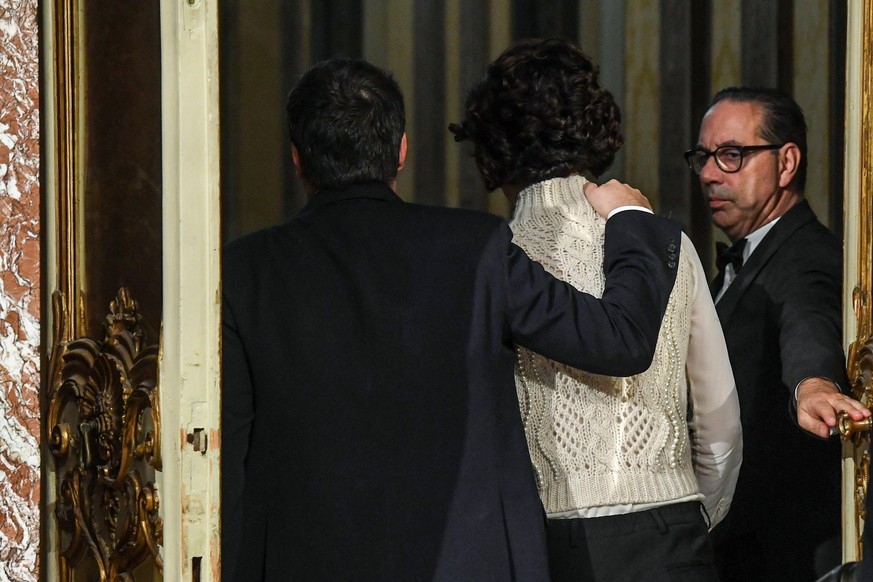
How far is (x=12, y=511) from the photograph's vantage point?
2252mm

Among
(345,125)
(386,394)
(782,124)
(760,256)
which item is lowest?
(386,394)

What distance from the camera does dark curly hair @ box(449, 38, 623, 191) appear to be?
7.52 feet

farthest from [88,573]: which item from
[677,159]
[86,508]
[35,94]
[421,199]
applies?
[677,159]

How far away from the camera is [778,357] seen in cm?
297

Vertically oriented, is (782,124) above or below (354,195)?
above

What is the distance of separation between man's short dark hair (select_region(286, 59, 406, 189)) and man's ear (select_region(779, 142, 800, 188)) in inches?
54.5

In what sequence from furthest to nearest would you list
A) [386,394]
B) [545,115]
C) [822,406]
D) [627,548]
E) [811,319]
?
[811,319] < [822,406] < [545,115] < [627,548] < [386,394]

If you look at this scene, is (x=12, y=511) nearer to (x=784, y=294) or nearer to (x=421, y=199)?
(x=784, y=294)

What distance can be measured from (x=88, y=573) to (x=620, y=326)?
3.43 feet

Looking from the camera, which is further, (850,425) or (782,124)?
(782,124)

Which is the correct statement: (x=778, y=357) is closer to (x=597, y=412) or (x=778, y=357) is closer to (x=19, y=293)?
(x=597, y=412)

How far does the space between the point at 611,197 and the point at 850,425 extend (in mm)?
583

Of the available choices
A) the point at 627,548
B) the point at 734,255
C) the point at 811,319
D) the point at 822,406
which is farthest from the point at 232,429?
the point at 734,255

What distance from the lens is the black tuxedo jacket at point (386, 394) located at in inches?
80.6
